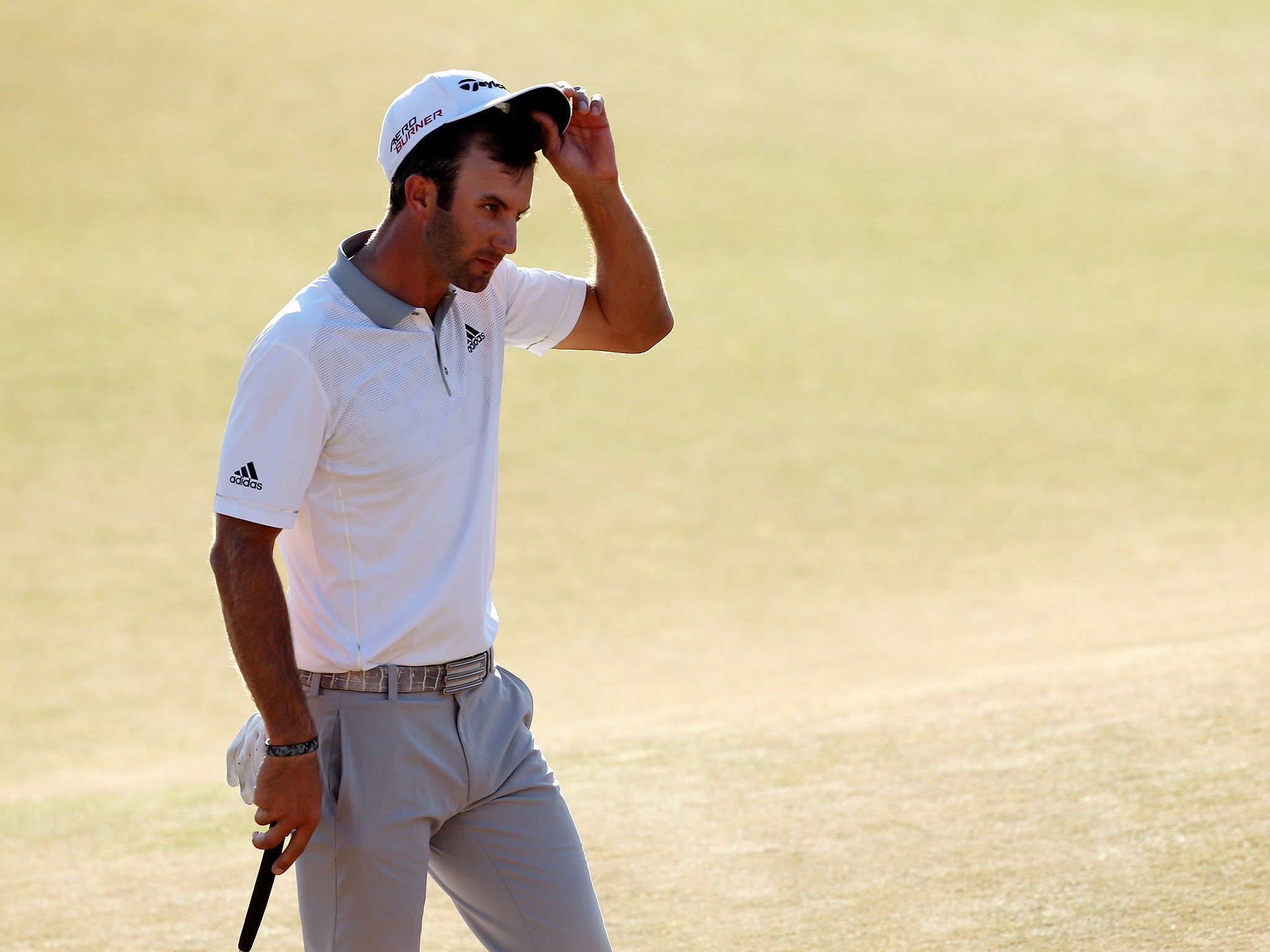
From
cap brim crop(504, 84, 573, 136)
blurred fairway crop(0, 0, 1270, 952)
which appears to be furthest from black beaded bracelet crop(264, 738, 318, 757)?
blurred fairway crop(0, 0, 1270, 952)

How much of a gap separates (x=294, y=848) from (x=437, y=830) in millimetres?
290

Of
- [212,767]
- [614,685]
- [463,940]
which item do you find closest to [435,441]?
[463,940]

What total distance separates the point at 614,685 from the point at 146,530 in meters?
5.25

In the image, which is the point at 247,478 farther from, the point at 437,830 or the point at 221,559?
the point at 437,830

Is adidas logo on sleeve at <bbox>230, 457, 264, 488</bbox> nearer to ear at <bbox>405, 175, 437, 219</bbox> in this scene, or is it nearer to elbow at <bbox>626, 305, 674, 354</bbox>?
ear at <bbox>405, 175, 437, 219</bbox>

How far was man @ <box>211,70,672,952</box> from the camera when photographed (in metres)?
2.38

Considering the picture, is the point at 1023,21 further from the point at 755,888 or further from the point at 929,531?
the point at 755,888

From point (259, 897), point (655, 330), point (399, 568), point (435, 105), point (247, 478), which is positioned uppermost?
point (435, 105)

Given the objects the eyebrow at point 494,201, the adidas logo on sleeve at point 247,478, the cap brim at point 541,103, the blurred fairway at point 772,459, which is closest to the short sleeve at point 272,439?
the adidas logo on sleeve at point 247,478

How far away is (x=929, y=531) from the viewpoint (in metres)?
12.2

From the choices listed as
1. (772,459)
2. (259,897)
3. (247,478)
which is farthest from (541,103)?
→ (772,459)

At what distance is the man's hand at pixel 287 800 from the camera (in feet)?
7.81

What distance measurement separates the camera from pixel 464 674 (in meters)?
2.60

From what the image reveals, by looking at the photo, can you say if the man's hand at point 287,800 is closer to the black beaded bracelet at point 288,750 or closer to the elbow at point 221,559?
the black beaded bracelet at point 288,750
